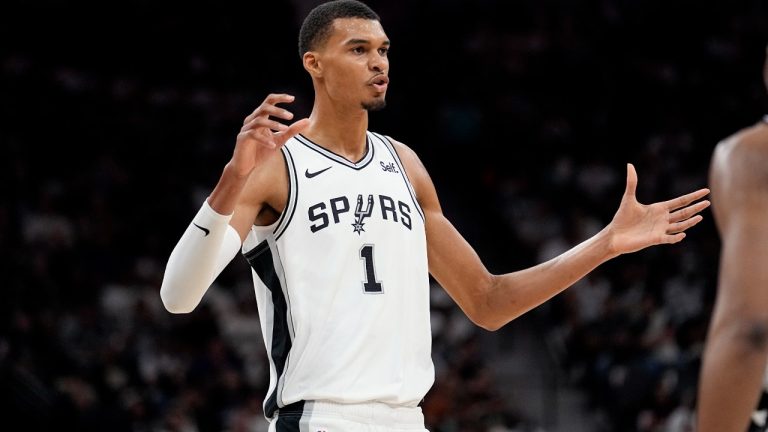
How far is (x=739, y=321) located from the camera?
10.3ft

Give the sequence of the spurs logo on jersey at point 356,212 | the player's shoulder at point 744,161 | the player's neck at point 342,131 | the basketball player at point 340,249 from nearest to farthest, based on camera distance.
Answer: the player's shoulder at point 744,161 < the basketball player at point 340,249 < the spurs logo on jersey at point 356,212 < the player's neck at point 342,131

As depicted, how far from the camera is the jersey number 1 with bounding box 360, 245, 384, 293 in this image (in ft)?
16.7

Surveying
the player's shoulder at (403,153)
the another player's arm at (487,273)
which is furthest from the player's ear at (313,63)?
the another player's arm at (487,273)

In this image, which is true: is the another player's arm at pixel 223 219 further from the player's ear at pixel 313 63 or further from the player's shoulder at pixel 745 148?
the player's shoulder at pixel 745 148

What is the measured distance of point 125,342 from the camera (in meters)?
12.9

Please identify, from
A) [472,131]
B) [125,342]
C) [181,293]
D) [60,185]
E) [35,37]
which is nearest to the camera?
[181,293]

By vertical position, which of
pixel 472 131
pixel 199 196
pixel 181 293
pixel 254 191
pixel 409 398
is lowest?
pixel 409 398

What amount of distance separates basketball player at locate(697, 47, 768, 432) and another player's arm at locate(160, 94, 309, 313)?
1.84 metres

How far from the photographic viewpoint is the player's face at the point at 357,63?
5410 mm

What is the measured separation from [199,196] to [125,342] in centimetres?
282

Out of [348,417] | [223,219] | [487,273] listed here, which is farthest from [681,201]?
[223,219]

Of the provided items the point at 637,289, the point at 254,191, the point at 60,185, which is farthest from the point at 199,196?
the point at 254,191

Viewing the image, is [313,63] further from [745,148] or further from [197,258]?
[745,148]

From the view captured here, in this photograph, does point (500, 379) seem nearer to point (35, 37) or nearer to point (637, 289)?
point (637, 289)
